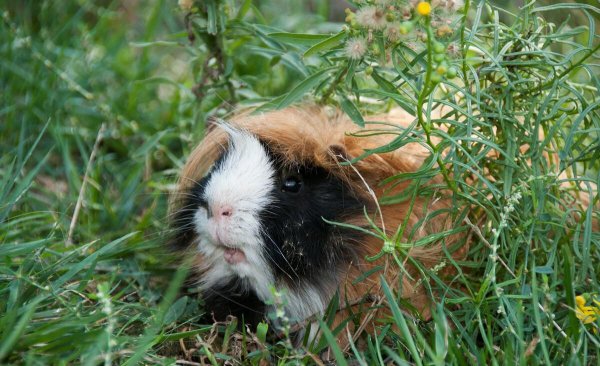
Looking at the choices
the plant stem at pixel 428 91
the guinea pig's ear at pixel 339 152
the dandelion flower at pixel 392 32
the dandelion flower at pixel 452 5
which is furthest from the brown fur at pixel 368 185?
the dandelion flower at pixel 452 5

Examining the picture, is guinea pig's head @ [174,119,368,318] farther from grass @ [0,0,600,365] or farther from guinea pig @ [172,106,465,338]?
grass @ [0,0,600,365]

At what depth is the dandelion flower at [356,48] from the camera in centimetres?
175

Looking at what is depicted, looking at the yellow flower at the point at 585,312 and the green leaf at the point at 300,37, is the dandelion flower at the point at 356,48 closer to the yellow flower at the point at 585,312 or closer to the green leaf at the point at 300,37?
the green leaf at the point at 300,37

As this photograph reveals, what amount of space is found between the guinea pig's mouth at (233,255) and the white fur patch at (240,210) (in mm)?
11

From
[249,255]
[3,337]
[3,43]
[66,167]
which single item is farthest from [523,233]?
[3,43]

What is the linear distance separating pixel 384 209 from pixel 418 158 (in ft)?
0.61

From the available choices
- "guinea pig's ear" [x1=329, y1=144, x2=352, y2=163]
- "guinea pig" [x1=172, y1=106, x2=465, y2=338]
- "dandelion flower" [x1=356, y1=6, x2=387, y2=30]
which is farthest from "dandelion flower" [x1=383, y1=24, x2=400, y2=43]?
"guinea pig's ear" [x1=329, y1=144, x2=352, y2=163]

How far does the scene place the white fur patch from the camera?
1.85m

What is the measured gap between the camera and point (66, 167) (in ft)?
8.70

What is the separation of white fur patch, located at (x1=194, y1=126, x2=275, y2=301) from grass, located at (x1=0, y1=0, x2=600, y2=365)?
0.49 feet

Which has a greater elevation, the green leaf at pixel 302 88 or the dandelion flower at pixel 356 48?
the dandelion flower at pixel 356 48

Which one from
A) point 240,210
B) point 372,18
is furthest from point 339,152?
point 372,18

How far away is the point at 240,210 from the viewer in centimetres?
185

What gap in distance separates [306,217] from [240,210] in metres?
0.18
